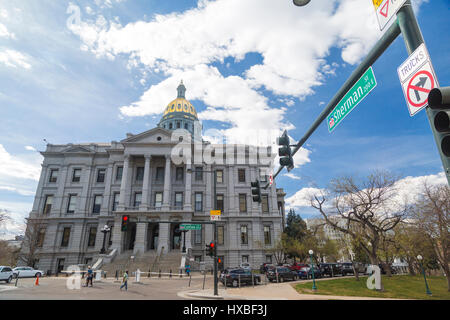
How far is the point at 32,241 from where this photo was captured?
126ft

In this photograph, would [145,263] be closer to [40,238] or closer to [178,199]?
[178,199]

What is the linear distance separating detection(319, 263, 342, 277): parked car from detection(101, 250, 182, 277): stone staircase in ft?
60.7

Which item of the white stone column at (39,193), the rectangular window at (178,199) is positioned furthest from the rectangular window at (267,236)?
the white stone column at (39,193)

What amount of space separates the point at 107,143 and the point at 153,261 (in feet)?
92.0

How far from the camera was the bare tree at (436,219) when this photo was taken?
21.0m

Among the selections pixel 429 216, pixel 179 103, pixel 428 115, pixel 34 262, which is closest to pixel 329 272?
pixel 429 216

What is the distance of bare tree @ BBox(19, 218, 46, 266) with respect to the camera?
125ft

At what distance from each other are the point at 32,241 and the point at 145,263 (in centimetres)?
1976

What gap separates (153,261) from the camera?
110 ft

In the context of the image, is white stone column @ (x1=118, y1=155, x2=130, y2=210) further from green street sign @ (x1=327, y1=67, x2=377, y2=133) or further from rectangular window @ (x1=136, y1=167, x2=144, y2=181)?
green street sign @ (x1=327, y1=67, x2=377, y2=133)

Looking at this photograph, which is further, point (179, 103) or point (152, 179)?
point (179, 103)

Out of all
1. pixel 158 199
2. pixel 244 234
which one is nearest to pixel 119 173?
pixel 158 199

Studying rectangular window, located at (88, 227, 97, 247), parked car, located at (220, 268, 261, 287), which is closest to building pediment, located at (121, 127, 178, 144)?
rectangular window, located at (88, 227, 97, 247)

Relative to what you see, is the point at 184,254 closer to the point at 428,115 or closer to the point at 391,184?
the point at 391,184
